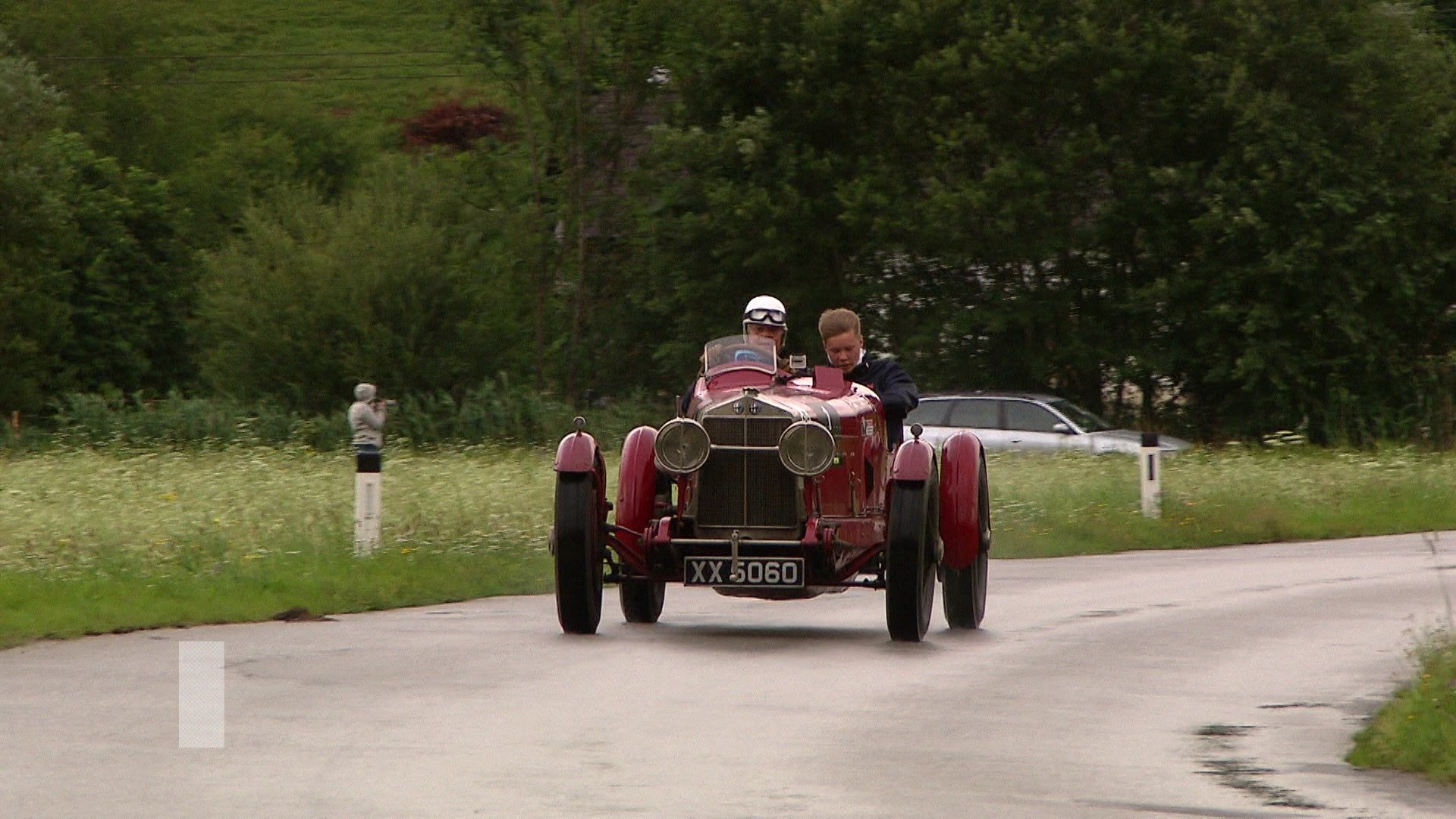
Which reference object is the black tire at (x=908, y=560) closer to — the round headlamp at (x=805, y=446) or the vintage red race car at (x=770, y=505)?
the vintage red race car at (x=770, y=505)

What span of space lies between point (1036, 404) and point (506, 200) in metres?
12.8

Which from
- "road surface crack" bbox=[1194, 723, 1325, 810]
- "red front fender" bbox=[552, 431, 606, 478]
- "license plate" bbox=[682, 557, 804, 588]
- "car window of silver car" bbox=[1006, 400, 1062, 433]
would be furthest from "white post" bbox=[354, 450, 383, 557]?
"car window of silver car" bbox=[1006, 400, 1062, 433]

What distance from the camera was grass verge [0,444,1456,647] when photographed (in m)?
13.8

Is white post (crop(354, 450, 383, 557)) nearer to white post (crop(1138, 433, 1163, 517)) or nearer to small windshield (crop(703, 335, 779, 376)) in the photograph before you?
small windshield (crop(703, 335, 779, 376))

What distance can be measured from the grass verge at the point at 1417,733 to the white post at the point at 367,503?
Answer: 8.33 m

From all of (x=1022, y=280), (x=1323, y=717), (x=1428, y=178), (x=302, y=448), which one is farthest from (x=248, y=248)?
(x=1323, y=717)

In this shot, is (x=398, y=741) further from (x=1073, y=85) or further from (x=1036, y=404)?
(x=1073, y=85)

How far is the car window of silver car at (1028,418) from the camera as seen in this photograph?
104ft

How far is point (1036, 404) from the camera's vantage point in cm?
3184

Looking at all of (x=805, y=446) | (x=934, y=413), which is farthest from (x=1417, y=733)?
(x=934, y=413)

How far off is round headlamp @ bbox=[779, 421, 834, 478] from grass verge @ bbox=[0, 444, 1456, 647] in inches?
134

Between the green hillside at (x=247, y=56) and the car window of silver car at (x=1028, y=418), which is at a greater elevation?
the green hillside at (x=247, y=56)

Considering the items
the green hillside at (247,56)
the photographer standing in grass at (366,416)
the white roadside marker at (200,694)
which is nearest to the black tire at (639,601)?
the white roadside marker at (200,694)

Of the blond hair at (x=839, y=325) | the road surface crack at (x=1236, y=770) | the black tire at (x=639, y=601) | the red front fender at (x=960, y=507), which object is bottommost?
the road surface crack at (x=1236, y=770)
